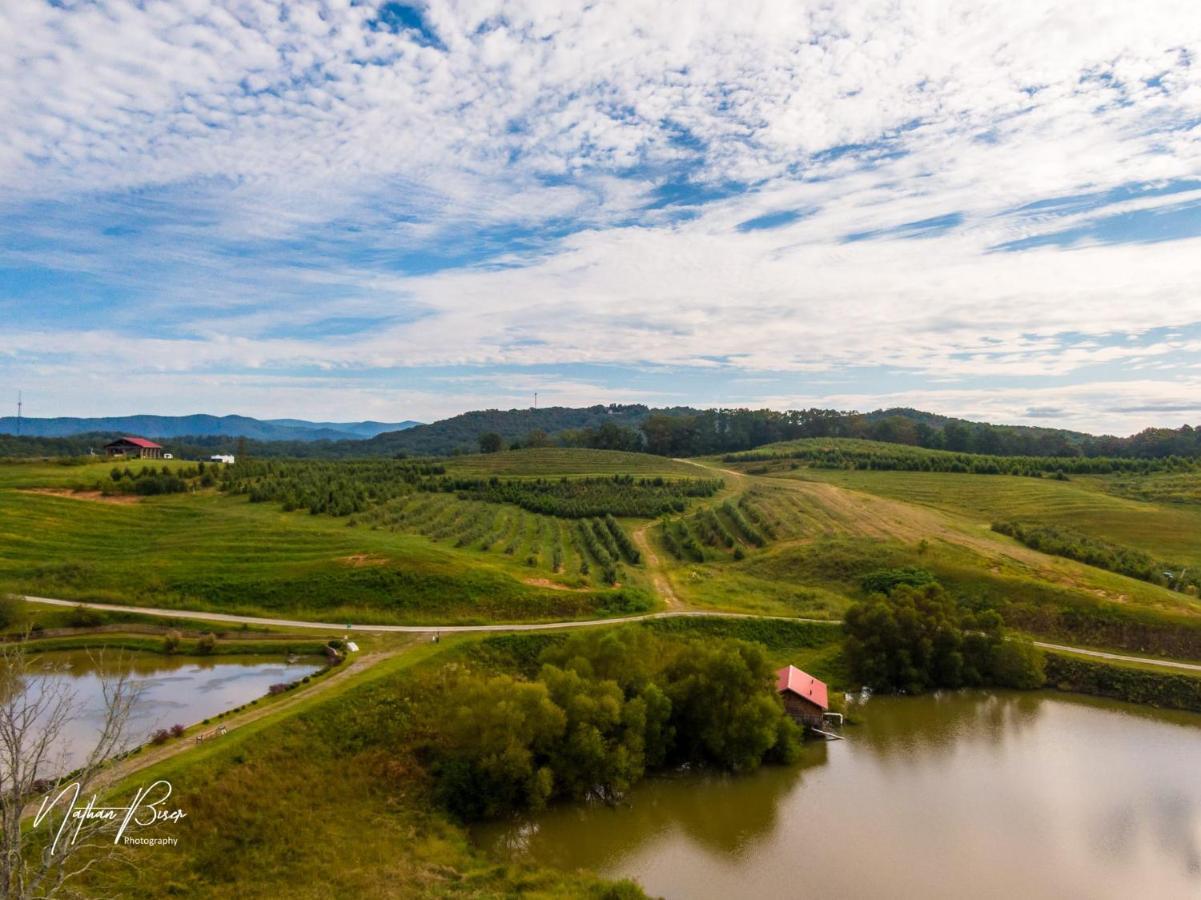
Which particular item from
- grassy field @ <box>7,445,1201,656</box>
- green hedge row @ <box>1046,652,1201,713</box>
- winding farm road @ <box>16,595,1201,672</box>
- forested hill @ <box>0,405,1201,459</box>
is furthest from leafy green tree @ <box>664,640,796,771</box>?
forested hill @ <box>0,405,1201,459</box>

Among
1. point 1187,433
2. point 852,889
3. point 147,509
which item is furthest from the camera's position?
point 1187,433

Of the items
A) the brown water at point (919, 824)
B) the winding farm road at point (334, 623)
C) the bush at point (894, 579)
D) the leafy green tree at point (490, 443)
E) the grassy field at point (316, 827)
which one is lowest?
the brown water at point (919, 824)

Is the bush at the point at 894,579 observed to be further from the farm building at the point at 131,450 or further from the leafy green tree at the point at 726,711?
Answer: the farm building at the point at 131,450

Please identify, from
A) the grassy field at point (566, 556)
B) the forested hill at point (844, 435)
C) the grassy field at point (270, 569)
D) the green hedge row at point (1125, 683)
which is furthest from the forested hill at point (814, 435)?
the green hedge row at point (1125, 683)

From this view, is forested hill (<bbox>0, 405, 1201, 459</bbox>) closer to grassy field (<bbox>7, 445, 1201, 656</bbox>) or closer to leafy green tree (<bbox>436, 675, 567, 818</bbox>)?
grassy field (<bbox>7, 445, 1201, 656</bbox>)

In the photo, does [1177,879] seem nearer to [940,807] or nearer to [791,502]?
[940,807]

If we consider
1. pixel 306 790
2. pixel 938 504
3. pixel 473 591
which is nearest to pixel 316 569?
pixel 473 591
